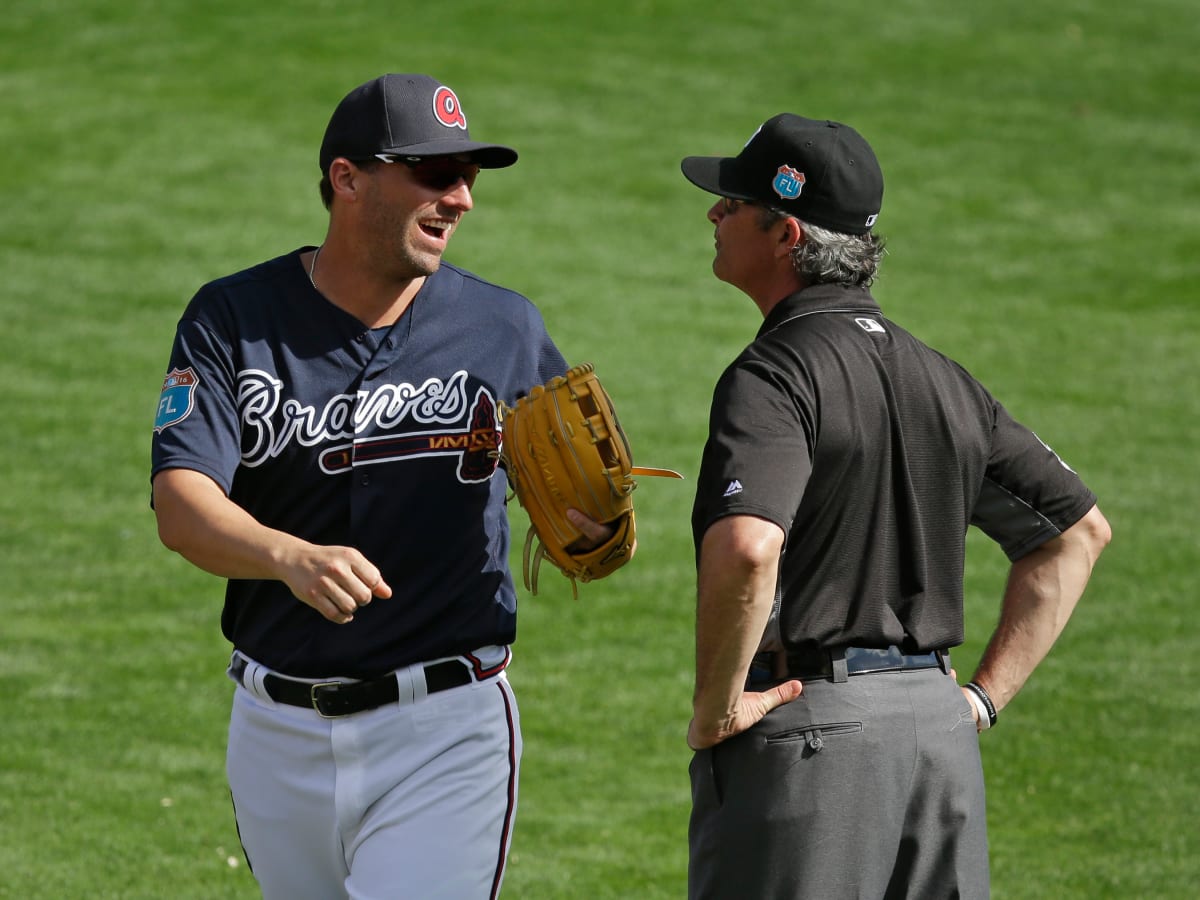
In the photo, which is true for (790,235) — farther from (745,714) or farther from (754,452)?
(745,714)

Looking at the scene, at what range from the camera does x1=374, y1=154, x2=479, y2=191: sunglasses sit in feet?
10.2

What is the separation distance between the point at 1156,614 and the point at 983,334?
4028mm

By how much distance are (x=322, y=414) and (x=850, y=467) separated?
3.53ft

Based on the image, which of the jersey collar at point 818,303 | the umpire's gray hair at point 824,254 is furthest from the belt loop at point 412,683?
the umpire's gray hair at point 824,254

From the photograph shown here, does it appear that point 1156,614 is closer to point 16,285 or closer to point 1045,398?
point 1045,398

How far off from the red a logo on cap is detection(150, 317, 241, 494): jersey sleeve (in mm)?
652

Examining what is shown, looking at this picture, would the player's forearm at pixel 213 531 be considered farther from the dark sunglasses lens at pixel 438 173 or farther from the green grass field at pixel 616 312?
the green grass field at pixel 616 312

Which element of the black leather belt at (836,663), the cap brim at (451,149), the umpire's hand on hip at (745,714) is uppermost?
the cap brim at (451,149)

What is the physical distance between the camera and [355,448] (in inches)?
122

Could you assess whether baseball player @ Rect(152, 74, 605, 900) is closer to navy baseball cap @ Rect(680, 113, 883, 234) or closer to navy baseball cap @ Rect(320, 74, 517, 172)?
navy baseball cap @ Rect(320, 74, 517, 172)

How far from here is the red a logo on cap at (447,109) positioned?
3.16m

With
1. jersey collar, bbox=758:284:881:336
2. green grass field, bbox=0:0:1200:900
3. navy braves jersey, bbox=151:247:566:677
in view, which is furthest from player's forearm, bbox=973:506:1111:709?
green grass field, bbox=0:0:1200:900

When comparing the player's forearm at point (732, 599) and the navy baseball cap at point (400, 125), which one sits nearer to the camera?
the player's forearm at point (732, 599)

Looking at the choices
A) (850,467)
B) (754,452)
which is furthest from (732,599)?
(850,467)
